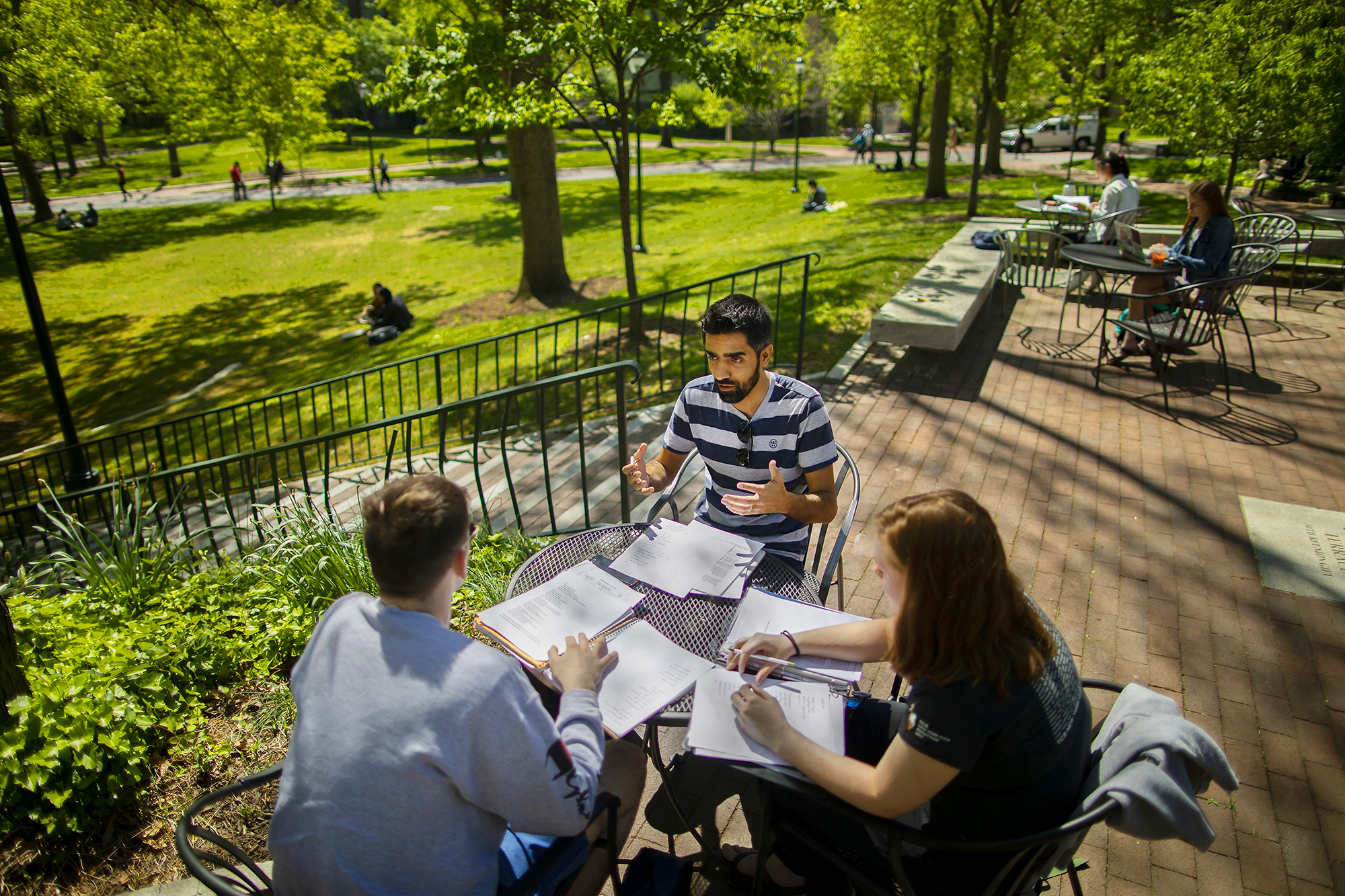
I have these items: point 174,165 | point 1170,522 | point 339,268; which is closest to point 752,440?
point 1170,522

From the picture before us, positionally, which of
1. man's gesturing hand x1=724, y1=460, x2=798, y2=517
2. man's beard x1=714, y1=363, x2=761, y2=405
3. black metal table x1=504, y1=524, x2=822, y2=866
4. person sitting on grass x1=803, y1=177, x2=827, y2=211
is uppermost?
man's beard x1=714, y1=363, x2=761, y2=405

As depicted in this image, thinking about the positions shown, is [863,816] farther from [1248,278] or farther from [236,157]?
[236,157]

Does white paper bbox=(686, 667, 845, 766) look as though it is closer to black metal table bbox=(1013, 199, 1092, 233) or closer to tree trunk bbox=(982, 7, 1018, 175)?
black metal table bbox=(1013, 199, 1092, 233)

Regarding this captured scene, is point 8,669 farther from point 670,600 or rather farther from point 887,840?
point 887,840

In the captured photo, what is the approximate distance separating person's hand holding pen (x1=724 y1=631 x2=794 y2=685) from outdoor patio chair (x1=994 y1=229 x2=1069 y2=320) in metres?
6.58

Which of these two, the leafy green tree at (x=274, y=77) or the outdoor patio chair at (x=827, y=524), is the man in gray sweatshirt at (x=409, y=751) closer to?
the outdoor patio chair at (x=827, y=524)

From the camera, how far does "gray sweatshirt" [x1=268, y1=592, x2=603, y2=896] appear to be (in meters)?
1.52

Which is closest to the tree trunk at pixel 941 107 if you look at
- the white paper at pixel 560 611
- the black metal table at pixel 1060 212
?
the black metal table at pixel 1060 212

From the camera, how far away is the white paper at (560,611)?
2203 mm

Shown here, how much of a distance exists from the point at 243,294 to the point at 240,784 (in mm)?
18614

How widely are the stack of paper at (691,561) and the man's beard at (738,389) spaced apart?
0.57 m

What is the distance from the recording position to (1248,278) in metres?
5.60

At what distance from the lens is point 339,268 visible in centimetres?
1888

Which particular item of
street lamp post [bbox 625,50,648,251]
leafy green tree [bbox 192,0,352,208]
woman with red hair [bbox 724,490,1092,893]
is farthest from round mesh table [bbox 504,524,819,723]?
leafy green tree [bbox 192,0,352,208]
